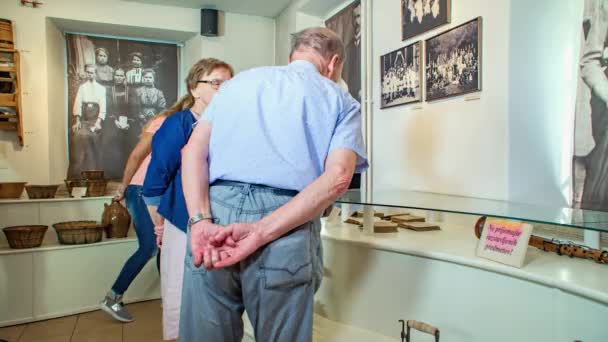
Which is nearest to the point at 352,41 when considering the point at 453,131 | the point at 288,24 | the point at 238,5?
the point at 288,24

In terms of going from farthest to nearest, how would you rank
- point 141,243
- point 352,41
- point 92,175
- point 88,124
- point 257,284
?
point 88,124
point 92,175
point 352,41
point 141,243
point 257,284

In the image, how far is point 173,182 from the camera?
5.18ft

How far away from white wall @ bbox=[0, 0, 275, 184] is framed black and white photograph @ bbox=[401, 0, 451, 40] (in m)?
2.47

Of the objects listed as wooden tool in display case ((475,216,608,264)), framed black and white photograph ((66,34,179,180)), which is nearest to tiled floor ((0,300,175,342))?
framed black and white photograph ((66,34,179,180))

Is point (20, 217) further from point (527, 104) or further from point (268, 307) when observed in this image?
point (527, 104)

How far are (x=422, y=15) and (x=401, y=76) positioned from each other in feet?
1.29

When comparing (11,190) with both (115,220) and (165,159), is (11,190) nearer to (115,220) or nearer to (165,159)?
(115,220)

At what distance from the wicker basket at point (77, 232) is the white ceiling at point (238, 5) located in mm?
2447

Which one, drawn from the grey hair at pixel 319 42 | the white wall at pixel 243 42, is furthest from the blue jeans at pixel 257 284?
the white wall at pixel 243 42

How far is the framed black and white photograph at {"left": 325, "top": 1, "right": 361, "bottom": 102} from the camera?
3671 millimetres

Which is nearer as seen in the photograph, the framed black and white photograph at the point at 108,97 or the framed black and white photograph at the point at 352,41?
the framed black and white photograph at the point at 352,41

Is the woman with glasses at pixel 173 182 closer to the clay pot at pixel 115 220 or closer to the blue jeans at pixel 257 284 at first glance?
the blue jeans at pixel 257 284

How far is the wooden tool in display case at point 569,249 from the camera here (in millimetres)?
1349

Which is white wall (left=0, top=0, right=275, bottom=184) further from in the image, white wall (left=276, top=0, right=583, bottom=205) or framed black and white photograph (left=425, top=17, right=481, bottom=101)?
white wall (left=276, top=0, right=583, bottom=205)
